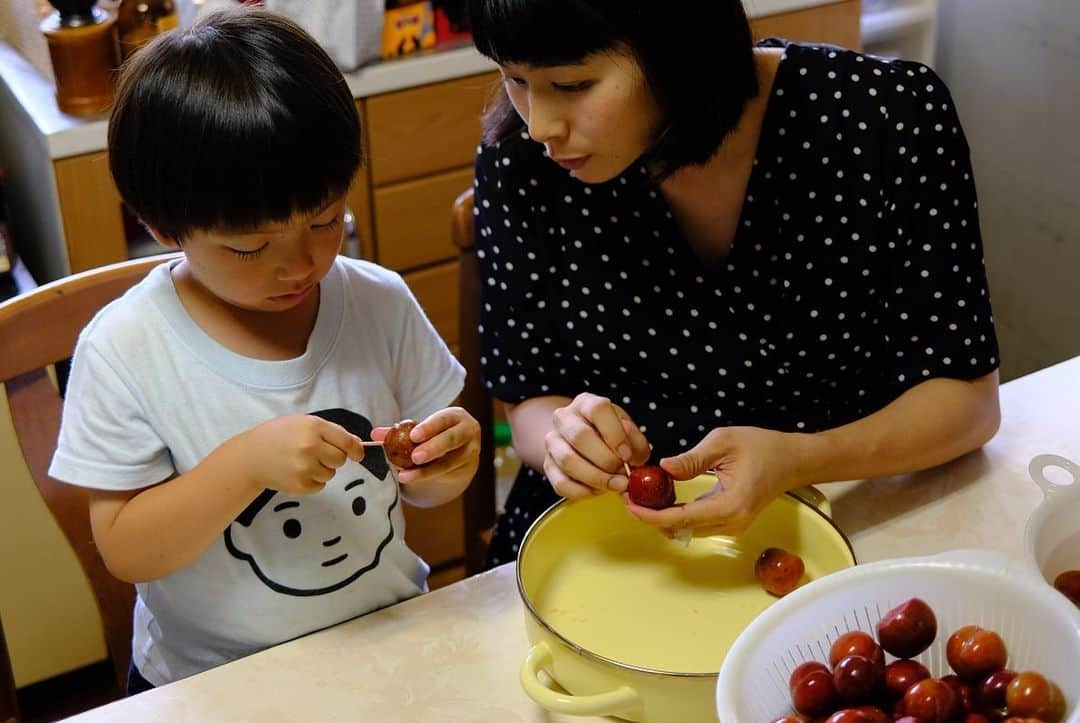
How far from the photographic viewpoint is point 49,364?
1.22 metres

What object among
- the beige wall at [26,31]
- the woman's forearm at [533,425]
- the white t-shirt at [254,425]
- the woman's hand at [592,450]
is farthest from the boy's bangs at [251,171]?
the beige wall at [26,31]

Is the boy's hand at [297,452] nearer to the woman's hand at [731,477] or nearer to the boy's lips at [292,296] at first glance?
the boy's lips at [292,296]

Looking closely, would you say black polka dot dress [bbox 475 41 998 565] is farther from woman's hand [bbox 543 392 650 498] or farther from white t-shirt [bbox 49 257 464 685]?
woman's hand [bbox 543 392 650 498]

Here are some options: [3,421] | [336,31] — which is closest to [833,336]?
[336,31]

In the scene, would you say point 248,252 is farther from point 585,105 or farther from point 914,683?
point 914,683

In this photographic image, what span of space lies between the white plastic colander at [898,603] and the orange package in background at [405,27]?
1526mm

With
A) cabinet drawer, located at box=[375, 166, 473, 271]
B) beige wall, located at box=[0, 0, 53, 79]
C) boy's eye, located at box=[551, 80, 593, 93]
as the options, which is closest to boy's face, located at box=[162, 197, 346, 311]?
boy's eye, located at box=[551, 80, 593, 93]

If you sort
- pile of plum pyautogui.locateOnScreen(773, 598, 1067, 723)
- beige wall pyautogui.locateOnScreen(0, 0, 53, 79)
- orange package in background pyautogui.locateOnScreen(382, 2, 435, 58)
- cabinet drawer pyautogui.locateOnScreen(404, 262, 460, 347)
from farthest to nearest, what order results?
1. cabinet drawer pyautogui.locateOnScreen(404, 262, 460, 347)
2. orange package in background pyautogui.locateOnScreen(382, 2, 435, 58)
3. beige wall pyautogui.locateOnScreen(0, 0, 53, 79)
4. pile of plum pyautogui.locateOnScreen(773, 598, 1067, 723)

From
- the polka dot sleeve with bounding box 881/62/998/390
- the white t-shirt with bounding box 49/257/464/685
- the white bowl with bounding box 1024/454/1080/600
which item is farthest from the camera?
the polka dot sleeve with bounding box 881/62/998/390

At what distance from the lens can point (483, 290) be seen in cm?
141

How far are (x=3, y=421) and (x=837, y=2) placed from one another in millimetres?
1736

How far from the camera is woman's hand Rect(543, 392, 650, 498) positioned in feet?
3.51

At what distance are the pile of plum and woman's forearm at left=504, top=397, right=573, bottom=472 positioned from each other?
1.83 ft

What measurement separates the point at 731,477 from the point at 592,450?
0.12 m
